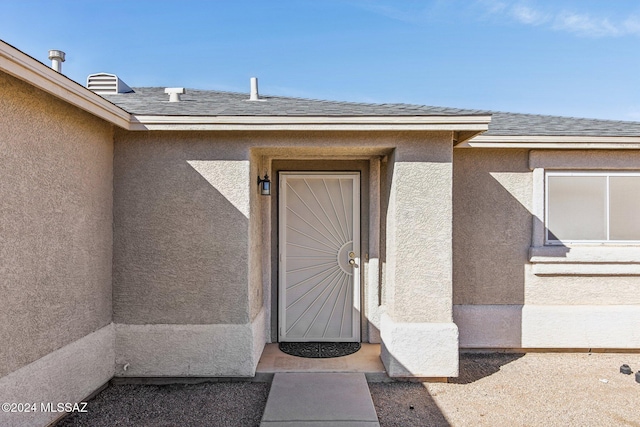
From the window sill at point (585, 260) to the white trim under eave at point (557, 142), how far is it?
1716 millimetres

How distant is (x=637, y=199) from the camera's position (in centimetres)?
659

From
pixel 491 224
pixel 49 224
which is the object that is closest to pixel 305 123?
pixel 49 224

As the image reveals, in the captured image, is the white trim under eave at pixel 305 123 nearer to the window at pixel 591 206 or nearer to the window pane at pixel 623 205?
the window at pixel 591 206

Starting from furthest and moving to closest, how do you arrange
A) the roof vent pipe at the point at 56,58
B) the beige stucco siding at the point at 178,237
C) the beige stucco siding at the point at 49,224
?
the roof vent pipe at the point at 56,58 < the beige stucco siding at the point at 178,237 < the beige stucco siding at the point at 49,224

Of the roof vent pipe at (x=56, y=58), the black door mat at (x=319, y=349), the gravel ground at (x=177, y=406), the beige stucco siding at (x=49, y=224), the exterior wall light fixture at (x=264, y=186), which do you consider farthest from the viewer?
the roof vent pipe at (x=56, y=58)

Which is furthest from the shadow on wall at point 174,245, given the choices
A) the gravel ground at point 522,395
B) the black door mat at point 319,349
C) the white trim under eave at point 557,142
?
the white trim under eave at point 557,142

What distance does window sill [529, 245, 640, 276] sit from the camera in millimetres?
6430

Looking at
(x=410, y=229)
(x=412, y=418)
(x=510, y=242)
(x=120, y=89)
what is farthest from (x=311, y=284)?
(x=120, y=89)

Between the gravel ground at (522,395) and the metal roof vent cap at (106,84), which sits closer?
the gravel ground at (522,395)

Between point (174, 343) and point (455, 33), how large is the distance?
443 inches

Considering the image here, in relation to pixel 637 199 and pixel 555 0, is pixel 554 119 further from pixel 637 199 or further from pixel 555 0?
pixel 555 0

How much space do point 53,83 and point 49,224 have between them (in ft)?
4.85

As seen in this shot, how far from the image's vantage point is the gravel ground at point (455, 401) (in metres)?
4.44

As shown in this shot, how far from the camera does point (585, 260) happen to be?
6445mm
